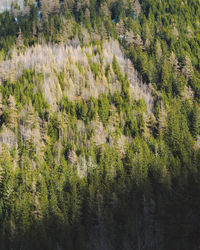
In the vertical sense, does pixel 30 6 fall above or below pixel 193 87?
above

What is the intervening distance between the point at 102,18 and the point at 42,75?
53.5 m

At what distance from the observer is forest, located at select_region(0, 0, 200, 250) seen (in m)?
55.1

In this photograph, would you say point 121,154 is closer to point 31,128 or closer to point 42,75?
point 31,128

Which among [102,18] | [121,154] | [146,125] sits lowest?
[121,154]

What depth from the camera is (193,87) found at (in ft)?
358

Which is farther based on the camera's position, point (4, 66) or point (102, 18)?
point (102, 18)

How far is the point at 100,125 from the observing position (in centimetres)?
9294

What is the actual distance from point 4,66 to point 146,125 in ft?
187

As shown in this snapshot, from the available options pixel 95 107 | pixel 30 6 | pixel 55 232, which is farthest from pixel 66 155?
pixel 30 6

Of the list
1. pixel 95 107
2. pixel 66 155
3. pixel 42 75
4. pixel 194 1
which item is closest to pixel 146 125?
pixel 95 107

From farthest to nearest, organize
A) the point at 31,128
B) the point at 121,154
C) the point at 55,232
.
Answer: the point at 31,128, the point at 121,154, the point at 55,232

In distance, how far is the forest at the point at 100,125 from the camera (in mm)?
55125

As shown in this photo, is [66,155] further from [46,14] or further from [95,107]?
[46,14]

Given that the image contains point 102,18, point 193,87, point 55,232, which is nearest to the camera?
point 55,232
